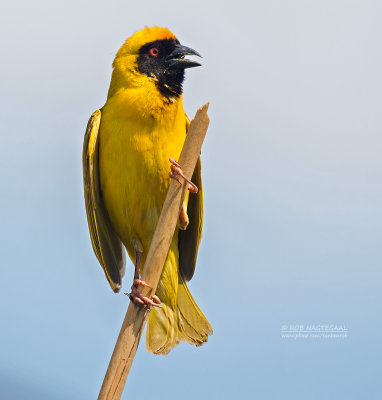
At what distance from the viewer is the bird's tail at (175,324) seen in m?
3.70

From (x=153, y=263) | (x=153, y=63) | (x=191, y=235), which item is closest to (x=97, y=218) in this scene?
(x=191, y=235)

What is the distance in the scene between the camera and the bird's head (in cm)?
362

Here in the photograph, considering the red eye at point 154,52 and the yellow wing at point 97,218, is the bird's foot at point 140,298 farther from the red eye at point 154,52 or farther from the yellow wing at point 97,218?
the red eye at point 154,52

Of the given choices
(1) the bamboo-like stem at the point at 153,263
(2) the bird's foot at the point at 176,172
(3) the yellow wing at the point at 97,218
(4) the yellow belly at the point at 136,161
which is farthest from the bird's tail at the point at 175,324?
(2) the bird's foot at the point at 176,172

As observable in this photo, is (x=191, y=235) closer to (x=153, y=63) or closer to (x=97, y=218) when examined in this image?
(x=97, y=218)

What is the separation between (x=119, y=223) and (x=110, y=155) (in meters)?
0.46

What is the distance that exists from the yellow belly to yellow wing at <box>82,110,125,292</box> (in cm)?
5

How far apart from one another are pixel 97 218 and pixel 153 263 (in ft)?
2.63

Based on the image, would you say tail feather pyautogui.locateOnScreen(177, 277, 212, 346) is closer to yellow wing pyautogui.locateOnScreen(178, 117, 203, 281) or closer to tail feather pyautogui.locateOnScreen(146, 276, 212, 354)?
tail feather pyautogui.locateOnScreen(146, 276, 212, 354)

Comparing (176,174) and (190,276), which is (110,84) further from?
(190,276)

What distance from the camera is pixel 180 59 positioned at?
146 inches

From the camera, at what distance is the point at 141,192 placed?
3.48 meters

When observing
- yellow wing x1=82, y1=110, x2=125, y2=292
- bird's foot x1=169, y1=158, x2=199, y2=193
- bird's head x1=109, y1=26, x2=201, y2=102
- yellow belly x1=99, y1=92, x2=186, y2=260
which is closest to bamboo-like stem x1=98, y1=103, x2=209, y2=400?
bird's foot x1=169, y1=158, x2=199, y2=193

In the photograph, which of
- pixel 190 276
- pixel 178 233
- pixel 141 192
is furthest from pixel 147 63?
pixel 190 276
